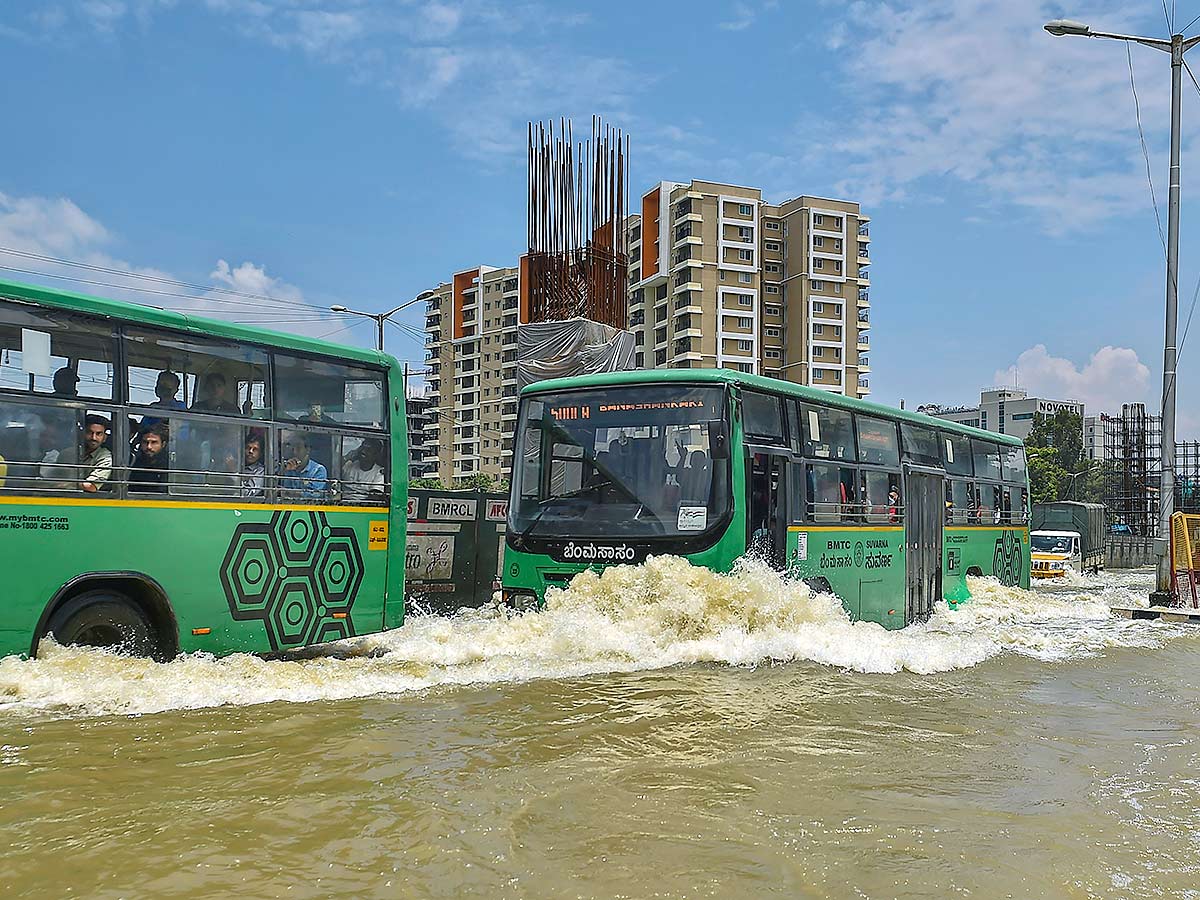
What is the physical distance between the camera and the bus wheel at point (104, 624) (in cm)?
863

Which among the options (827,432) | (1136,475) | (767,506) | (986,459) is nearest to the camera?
(767,506)

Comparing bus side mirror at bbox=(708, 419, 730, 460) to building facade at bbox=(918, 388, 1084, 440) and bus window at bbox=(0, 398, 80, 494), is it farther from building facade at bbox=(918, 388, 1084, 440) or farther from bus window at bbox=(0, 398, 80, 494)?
building facade at bbox=(918, 388, 1084, 440)

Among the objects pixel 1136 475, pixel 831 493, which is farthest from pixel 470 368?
pixel 831 493

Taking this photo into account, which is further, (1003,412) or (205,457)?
(1003,412)

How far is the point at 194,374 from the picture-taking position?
31.9 feet

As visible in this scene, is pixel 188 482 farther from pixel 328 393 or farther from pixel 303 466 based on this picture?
pixel 328 393

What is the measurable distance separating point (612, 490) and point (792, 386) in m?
2.90

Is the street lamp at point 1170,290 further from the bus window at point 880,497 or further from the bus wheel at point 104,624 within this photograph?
the bus wheel at point 104,624

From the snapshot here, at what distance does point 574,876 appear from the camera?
16.5ft

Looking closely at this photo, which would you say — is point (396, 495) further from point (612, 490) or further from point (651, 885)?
point (651, 885)

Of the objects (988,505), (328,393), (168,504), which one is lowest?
(988,505)

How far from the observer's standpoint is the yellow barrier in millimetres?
19234

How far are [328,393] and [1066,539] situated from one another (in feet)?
94.9

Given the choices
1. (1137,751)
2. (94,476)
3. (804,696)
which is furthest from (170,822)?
(1137,751)
